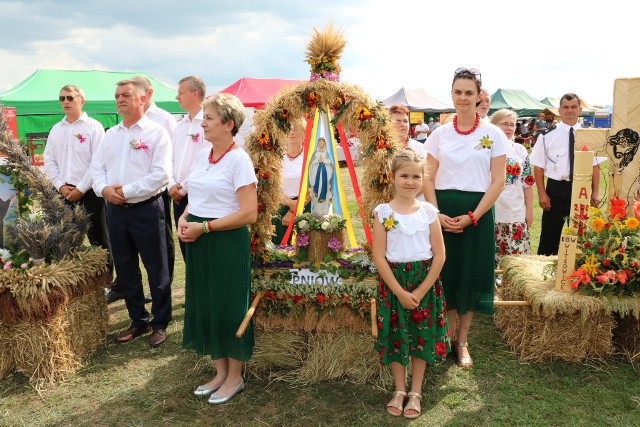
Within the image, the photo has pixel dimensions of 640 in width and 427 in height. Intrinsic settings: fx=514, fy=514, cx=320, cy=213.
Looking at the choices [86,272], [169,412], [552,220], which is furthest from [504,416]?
[86,272]

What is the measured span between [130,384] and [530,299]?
3.02 metres

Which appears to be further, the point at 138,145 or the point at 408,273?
the point at 138,145

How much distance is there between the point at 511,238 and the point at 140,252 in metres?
3.45

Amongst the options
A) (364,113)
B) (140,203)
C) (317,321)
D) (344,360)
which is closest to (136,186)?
(140,203)

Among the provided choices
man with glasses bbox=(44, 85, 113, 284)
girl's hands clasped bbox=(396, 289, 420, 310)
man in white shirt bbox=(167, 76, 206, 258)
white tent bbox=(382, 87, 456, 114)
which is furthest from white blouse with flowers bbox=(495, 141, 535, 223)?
white tent bbox=(382, 87, 456, 114)

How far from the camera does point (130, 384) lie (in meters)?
3.72

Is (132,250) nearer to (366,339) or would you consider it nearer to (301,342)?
(301,342)

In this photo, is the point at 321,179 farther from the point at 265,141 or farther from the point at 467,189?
the point at 467,189

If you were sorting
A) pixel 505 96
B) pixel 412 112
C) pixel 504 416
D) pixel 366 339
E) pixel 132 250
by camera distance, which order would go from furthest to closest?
pixel 505 96 < pixel 412 112 < pixel 132 250 < pixel 366 339 < pixel 504 416

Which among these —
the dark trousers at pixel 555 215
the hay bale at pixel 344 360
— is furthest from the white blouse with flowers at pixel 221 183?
the dark trousers at pixel 555 215

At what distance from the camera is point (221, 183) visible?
3182 mm

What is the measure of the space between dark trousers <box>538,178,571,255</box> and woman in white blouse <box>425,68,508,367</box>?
211 cm

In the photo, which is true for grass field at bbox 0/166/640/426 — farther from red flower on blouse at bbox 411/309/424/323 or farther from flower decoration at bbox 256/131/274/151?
flower decoration at bbox 256/131/274/151

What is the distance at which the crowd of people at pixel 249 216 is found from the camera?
10.4 ft
